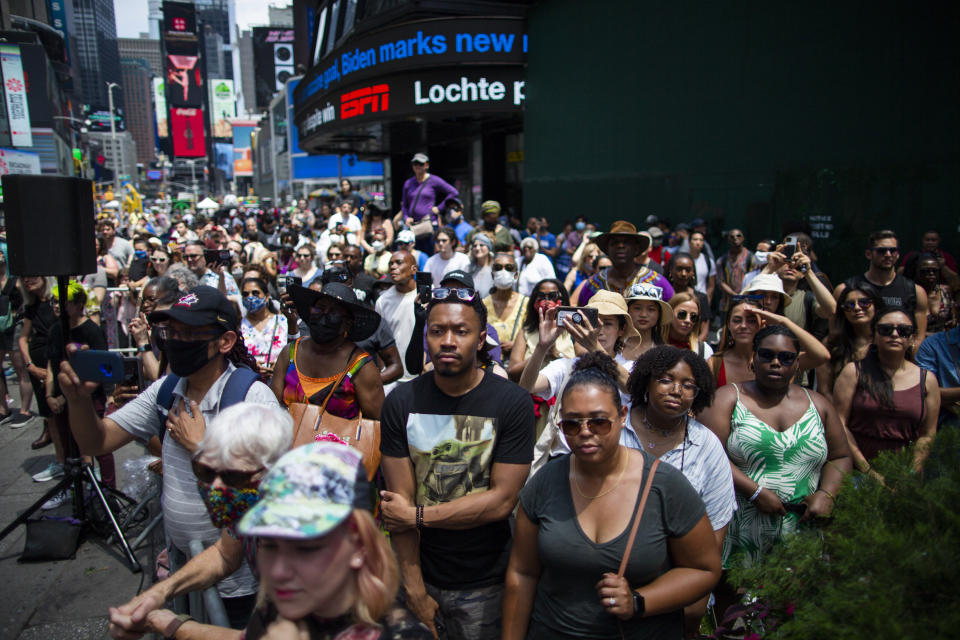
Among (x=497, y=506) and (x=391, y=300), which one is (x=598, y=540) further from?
(x=391, y=300)

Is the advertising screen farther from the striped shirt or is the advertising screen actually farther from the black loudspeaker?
the striped shirt

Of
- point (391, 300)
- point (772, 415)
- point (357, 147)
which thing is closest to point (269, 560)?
point (772, 415)

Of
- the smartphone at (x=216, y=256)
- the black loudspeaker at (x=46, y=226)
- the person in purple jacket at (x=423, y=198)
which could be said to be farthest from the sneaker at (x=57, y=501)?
the person in purple jacket at (x=423, y=198)

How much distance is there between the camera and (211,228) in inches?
552

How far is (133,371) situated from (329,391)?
49.4 inches

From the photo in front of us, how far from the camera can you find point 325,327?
3.77 meters

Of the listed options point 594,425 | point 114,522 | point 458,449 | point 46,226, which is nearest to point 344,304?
point 458,449

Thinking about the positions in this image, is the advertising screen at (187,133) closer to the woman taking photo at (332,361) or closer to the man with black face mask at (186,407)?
the woman taking photo at (332,361)

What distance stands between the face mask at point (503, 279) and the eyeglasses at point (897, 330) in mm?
2891

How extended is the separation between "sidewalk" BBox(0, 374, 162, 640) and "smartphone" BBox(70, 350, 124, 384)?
185cm

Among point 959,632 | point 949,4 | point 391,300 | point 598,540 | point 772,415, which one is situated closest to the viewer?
point 959,632

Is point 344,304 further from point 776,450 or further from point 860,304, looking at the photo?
point 860,304

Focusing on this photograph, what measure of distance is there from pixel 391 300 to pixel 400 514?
141 inches

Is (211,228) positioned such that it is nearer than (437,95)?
Yes
